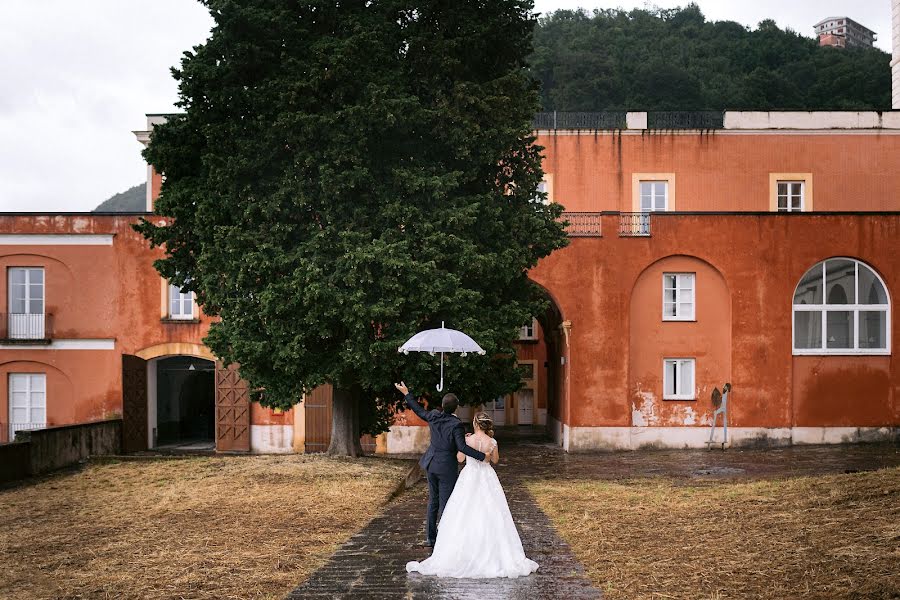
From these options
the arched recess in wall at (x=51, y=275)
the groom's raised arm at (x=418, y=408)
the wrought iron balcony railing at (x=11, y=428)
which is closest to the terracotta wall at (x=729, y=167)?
the arched recess in wall at (x=51, y=275)

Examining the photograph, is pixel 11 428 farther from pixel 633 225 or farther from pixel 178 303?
pixel 633 225

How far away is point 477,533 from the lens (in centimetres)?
924

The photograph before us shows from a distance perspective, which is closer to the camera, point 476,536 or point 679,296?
point 476,536

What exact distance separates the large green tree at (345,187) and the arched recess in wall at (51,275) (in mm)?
10162

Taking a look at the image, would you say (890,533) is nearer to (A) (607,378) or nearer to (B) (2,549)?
(B) (2,549)

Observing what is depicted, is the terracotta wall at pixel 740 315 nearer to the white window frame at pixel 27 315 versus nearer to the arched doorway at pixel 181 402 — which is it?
the arched doorway at pixel 181 402

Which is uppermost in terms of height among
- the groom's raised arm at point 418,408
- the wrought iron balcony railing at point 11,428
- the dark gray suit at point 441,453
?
the groom's raised arm at point 418,408

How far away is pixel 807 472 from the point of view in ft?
62.8

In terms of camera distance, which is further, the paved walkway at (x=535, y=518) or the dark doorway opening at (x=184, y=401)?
the dark doorway opening at (x=184, y=401)

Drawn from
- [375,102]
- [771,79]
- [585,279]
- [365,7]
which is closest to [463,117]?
[375,102]

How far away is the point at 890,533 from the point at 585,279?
16471 mm

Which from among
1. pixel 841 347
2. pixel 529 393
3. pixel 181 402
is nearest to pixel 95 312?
pixel 181 402

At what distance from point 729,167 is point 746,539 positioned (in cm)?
2439

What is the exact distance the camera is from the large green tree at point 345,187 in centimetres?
1714
